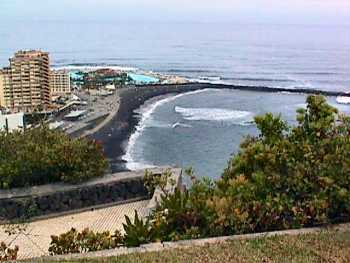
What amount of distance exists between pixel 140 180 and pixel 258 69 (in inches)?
2046

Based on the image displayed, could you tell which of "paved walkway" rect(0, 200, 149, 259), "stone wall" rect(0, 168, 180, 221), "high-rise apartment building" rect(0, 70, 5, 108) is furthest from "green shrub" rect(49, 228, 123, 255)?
"high-rise apartment building" rect(0, 70, 5, 108)

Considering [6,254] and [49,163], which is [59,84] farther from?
[6,254]

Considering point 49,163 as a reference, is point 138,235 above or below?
above

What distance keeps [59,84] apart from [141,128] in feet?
54.4

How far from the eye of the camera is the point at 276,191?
4.60 metres

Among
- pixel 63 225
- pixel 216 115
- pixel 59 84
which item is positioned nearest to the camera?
pixel 63 225

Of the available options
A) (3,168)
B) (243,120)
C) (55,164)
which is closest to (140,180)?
(55,164)

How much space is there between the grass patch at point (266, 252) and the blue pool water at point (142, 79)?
46613 millimetres

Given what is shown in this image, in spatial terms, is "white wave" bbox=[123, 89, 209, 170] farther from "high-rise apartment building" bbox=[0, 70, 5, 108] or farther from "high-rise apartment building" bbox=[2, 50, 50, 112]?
"high-rise apartment building" bbox=[0, 70, 5, 108]

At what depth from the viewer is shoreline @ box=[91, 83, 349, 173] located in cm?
2577

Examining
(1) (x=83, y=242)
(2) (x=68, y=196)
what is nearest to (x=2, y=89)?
(2) (x=68, y=196)

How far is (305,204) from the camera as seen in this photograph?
14.6 ft

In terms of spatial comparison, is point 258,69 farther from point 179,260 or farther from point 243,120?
point 179,260

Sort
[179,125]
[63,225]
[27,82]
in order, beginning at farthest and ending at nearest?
[27,82], [179,125], [63,225]
